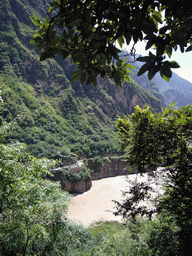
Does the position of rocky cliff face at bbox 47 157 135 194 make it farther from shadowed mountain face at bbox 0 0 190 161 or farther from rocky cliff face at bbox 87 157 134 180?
shadowed mountain face at bbox 0 0 190 161

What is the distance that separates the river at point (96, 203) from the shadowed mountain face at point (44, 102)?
5.87 metres

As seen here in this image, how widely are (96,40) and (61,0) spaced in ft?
0.84

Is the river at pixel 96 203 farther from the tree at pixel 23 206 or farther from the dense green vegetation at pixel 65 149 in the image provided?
the tree at pixel 23 206

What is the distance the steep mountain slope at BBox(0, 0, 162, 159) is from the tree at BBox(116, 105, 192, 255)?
19948 mm

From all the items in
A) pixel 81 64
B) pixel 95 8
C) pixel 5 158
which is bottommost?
pixel 5 158

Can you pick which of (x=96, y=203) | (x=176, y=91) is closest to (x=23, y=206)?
(x=96, y=203)

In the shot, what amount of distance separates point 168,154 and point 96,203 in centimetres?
1715

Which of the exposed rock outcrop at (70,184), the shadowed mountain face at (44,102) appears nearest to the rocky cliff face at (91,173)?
the exposed rock outcrop at (70,184)

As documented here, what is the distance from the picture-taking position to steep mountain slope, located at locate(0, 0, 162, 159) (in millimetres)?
24536

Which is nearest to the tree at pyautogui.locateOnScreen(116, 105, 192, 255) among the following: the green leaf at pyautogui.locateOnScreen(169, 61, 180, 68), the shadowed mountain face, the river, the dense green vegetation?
the dense green vegetation

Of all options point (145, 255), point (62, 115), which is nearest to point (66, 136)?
point (62, 115)

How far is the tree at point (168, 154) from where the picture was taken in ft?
6.68

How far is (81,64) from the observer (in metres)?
0.75

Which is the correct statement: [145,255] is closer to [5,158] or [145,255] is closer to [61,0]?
[5,158]
